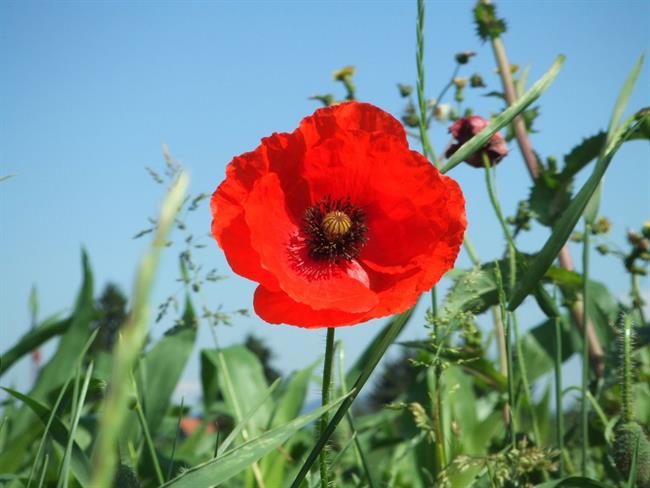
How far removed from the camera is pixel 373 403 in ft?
20.6

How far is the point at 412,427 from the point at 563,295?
1.84 feet

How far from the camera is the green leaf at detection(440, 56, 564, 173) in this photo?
90cm

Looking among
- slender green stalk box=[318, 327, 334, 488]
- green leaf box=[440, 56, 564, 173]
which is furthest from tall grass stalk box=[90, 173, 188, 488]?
green leaf box=[440, 56, 564, 173]

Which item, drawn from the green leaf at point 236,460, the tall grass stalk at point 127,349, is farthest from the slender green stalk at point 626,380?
the tall grass stalk at point 127,349

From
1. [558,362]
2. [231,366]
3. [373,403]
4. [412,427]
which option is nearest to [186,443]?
[231,366]

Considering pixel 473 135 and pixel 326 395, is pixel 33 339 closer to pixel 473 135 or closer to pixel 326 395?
pixel 473 135

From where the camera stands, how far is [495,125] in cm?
90

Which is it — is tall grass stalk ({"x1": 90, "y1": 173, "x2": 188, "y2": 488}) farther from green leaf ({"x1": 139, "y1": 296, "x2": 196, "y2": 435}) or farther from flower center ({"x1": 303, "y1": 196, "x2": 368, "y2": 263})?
green leaf ({"x1": 139, "y1": 296, "x2": 196, "y2": 435})

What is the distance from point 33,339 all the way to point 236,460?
199cm

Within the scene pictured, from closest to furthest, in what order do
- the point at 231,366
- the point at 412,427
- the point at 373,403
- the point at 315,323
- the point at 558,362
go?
1. the point at 315,323
2. the point at 558,362
3. the point at 412,427
4. the point at 231,366
5. the point at 373,403

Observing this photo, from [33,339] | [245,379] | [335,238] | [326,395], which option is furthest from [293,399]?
A: [326,395]

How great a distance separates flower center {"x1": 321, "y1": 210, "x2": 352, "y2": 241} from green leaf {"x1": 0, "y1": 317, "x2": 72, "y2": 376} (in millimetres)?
1593

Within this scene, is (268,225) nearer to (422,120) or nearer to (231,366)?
(422,120)

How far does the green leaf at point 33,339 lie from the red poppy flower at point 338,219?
1.58m
